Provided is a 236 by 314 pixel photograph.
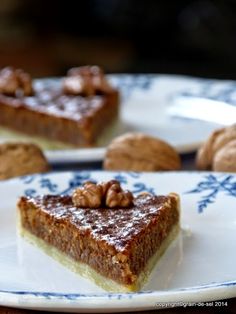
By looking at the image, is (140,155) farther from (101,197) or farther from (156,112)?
(156,112)

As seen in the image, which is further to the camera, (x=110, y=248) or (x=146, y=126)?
(x=146, y=126)

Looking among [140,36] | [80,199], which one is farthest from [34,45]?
[80,199]

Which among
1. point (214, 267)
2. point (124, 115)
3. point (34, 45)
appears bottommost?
point (34, 45)

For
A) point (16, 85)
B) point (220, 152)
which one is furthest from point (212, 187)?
point (16, 85)

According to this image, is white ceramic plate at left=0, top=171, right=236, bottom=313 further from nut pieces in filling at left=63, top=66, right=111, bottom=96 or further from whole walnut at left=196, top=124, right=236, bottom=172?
nut pieces in filling at left=63, top=66, right=111, bottom=96

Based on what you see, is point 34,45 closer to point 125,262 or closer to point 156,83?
point 156,83

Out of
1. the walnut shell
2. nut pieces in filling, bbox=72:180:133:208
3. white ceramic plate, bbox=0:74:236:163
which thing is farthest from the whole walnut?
nut pieces in filling, bbox=72:180:133:208
